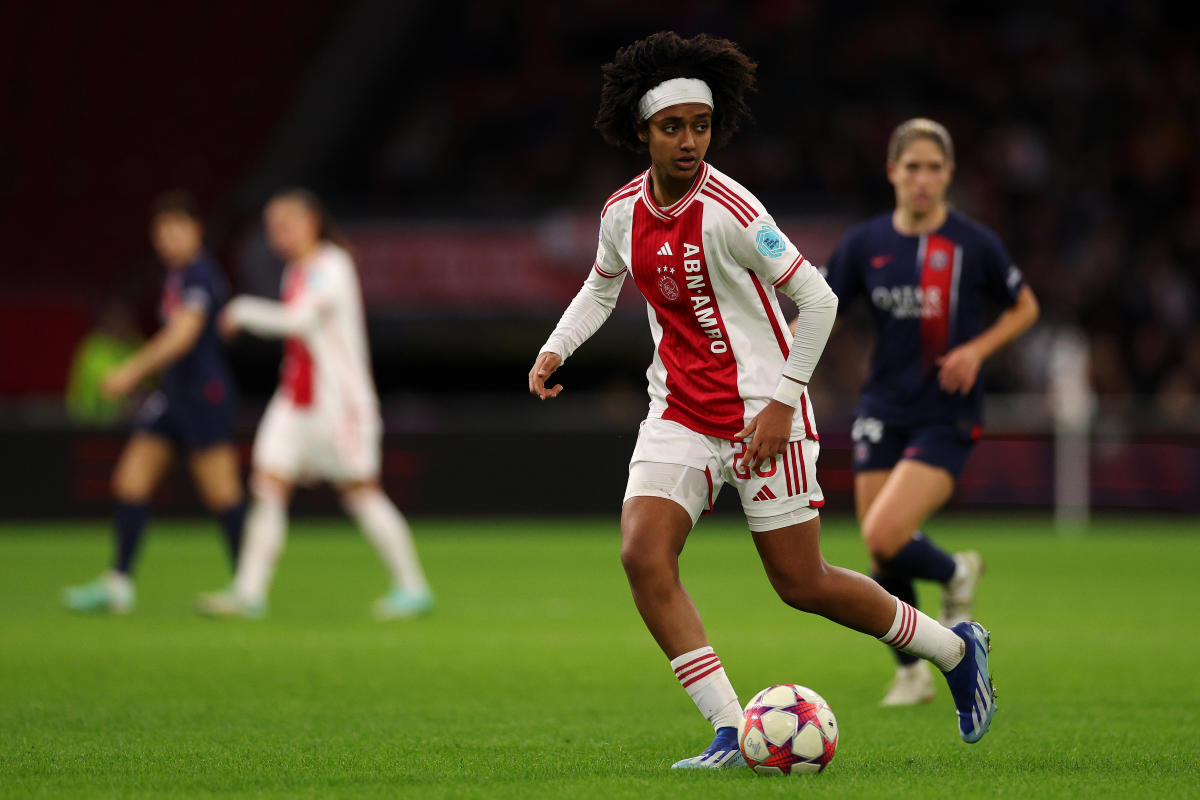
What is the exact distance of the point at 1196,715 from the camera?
671 centimetres

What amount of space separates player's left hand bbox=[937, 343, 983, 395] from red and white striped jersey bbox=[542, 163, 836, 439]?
167 cm

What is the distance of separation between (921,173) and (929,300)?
1.81 ft

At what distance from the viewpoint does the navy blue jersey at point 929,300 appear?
7.39 meters

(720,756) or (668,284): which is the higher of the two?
(668,284)

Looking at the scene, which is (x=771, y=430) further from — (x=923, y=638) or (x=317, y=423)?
(x=317, y=423)

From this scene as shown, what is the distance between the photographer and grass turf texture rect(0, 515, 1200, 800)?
538cm

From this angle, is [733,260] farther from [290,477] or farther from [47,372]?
[47,372]

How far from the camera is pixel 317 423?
10.8 m

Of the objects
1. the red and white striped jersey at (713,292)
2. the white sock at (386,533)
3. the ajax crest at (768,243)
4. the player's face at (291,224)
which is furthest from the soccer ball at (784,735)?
the player's face at (291,224)

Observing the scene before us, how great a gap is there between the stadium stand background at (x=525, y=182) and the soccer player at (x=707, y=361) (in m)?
13.8

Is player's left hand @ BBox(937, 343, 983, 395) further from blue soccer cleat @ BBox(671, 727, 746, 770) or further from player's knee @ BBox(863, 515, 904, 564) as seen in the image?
blue soccer cleat @ BBox(671, 727, 746, 770)

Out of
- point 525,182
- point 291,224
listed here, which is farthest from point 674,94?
point 525,182

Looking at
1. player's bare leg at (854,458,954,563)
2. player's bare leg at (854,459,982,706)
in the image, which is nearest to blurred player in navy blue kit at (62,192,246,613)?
player's bare leg at (854,459,982,706)

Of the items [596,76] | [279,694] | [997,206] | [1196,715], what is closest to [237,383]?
[596,76]
